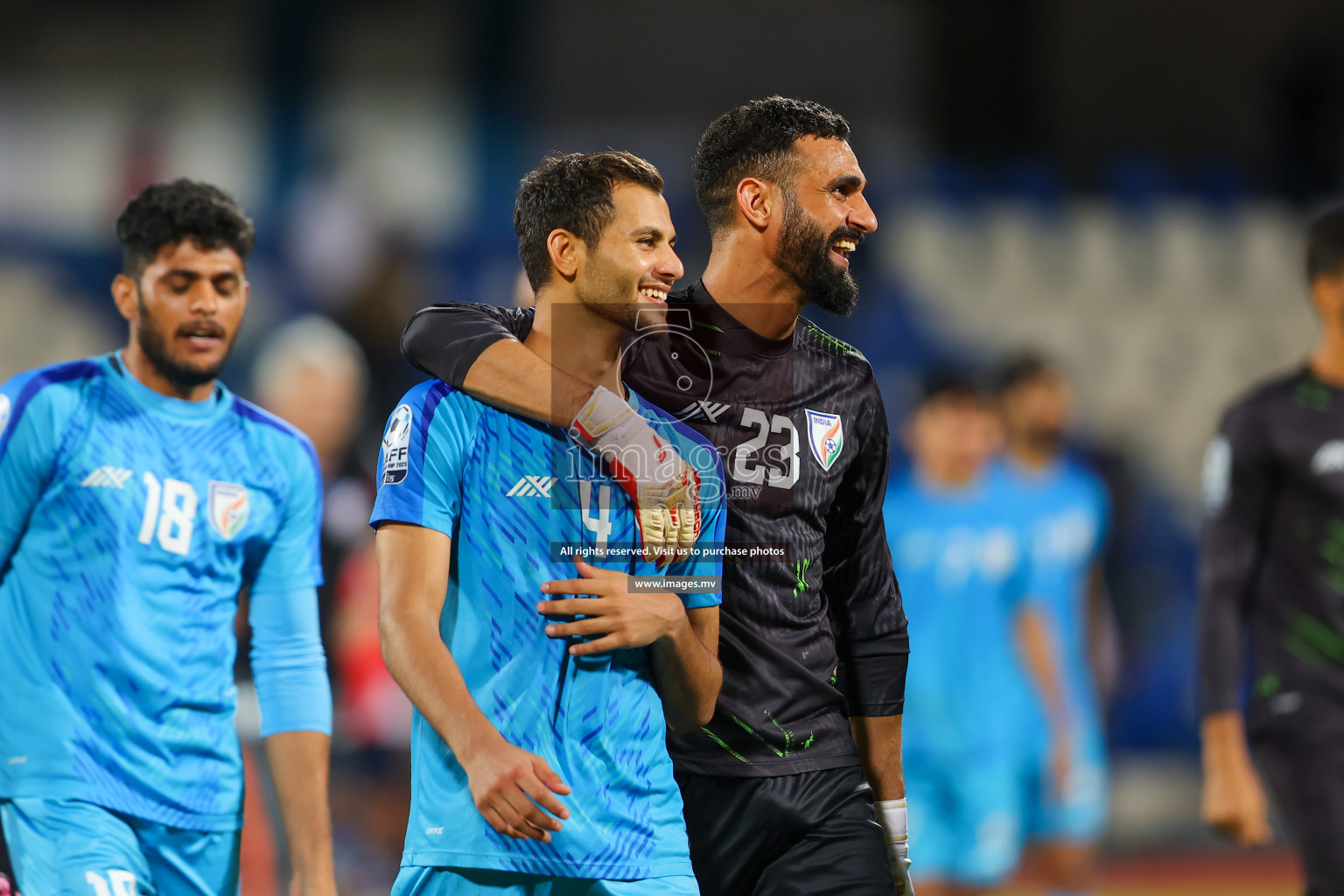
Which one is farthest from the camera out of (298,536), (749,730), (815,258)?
(298,536)

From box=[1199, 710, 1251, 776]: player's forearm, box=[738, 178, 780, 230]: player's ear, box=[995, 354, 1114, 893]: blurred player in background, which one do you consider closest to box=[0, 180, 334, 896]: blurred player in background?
box=[738, 178, 780, 230]: player's ear

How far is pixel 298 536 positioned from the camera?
3.79 m

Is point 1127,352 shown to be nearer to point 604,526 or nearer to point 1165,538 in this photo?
point 1165,538

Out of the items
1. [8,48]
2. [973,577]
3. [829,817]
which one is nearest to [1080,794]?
[973,577]

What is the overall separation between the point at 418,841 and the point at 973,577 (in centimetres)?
518

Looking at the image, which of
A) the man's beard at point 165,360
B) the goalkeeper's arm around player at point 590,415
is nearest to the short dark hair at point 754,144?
the goalkeeper's arm around player at point 590,415

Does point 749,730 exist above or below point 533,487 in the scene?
below

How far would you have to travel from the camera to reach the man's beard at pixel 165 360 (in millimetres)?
3689

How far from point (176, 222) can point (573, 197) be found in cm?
136

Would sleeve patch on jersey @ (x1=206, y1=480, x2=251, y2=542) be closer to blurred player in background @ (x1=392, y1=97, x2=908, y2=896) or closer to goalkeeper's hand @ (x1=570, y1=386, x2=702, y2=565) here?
blurred player in background @ (x1=392, y1=97, x2=908, y2=896)

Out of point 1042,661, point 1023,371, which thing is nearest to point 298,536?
point 1042,661

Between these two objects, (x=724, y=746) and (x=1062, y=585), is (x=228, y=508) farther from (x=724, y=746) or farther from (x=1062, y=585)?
(x=1062, y=585)

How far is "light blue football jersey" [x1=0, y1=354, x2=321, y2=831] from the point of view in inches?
134

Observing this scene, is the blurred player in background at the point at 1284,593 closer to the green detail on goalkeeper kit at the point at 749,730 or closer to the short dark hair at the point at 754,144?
the green detail on goalkeeper kit at the point at 749,730
